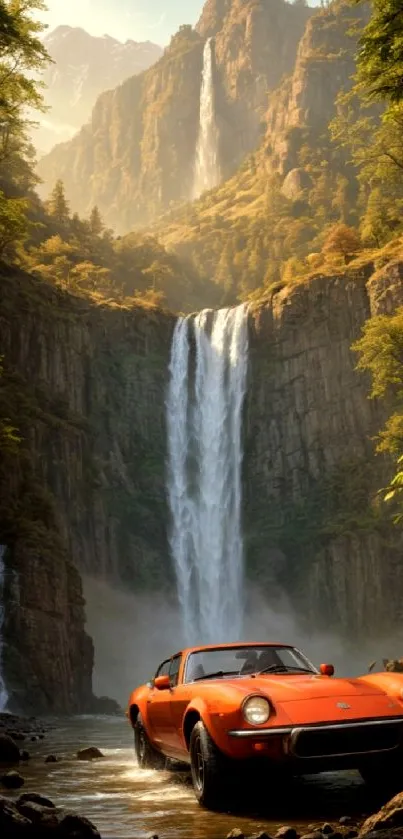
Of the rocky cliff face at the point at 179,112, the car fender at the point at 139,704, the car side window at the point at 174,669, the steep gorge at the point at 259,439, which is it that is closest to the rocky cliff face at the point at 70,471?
the steep gorge at the point at 259,439

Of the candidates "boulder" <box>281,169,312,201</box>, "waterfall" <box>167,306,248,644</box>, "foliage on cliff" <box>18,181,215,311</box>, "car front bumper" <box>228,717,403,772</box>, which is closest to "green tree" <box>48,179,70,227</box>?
"foliage on cliff" <box>18,181,215,311</box>

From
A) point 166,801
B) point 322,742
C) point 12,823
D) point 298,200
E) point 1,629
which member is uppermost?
point 298,200

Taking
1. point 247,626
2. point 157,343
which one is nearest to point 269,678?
point 247,626

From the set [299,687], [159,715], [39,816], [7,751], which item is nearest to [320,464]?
[7,751]

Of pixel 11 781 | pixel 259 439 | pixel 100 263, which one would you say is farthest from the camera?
pixel 100 263

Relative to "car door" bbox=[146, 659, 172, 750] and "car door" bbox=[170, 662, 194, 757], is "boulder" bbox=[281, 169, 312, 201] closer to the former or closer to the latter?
"car door" bbox=[146, 659, 172, 750]

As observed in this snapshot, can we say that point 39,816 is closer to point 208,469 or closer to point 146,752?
point 146,752
